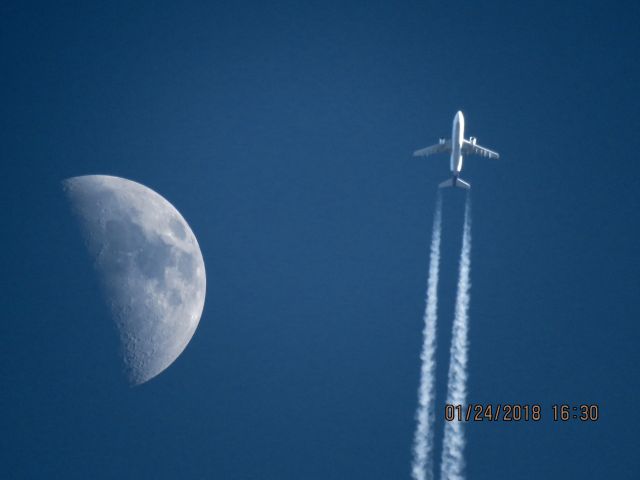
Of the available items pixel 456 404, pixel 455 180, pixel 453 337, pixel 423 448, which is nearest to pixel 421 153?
pixel 455 180

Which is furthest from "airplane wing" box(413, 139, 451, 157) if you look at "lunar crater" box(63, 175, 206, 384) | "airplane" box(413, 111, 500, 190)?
"lunar crater" box(63, 175, 206, 384)

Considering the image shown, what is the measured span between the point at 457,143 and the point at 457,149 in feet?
2.55

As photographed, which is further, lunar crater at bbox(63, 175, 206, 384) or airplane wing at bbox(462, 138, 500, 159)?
airplane wing at bbox(462, 138, 500, 159)

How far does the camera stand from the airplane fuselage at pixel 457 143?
81.9m

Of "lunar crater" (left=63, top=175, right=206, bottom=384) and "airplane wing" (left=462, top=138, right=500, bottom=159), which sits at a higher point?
"airplane wing" (left=462, top=138, right=500, bottom=159)

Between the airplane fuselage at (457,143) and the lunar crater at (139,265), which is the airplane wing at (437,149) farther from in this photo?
the lunar crater at (139,265)

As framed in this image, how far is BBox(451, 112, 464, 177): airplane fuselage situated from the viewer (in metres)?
81.9

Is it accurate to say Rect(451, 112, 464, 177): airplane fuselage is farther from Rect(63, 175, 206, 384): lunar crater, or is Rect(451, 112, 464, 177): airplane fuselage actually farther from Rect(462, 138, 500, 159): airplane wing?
Rect(63, 175, 206, 384): lunar crater

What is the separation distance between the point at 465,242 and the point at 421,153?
1432 centimetres

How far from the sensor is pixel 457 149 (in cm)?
8256

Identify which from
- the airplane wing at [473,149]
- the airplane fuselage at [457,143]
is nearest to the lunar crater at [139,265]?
the airplane fuselage at [457,143]

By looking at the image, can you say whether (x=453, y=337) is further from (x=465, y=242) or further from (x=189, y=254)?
(x=189, y=254)

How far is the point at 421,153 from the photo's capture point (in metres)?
90.2

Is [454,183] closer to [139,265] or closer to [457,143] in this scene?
[457,143]
